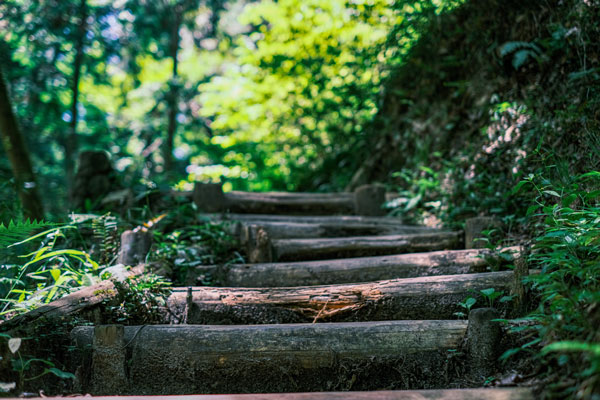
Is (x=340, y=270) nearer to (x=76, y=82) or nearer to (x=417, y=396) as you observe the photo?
(x=417, y=396)

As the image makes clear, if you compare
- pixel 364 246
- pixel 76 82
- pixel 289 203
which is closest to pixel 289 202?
pixel 289 203

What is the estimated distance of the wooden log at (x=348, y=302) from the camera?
2287 millimetres

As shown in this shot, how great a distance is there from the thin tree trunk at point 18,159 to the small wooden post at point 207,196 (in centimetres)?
133

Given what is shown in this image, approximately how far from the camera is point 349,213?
15.9 ft

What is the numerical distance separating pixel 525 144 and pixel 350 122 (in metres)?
3.53

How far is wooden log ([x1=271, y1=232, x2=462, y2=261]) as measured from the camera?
3.27 m

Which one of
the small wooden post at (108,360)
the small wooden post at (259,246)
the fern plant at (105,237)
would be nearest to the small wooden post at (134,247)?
the fern plant at (105,237)

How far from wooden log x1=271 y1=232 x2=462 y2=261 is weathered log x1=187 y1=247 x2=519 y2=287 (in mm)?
362

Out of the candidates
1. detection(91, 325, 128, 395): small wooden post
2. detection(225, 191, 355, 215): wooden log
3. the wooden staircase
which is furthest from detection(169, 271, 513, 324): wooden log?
detection(225, 191, 355, 215): wooden log

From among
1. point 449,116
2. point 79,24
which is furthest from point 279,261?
point 79,24

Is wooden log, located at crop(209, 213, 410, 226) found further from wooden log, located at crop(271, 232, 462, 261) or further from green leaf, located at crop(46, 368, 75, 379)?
green leaf, located at crop(46, 368, 75, 379)

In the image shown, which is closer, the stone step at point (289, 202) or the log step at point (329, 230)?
the log step at point (329, 230)

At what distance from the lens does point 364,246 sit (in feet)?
10.8

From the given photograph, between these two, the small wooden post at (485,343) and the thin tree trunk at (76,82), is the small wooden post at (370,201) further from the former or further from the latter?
the thin tree trunk at (76,82)
